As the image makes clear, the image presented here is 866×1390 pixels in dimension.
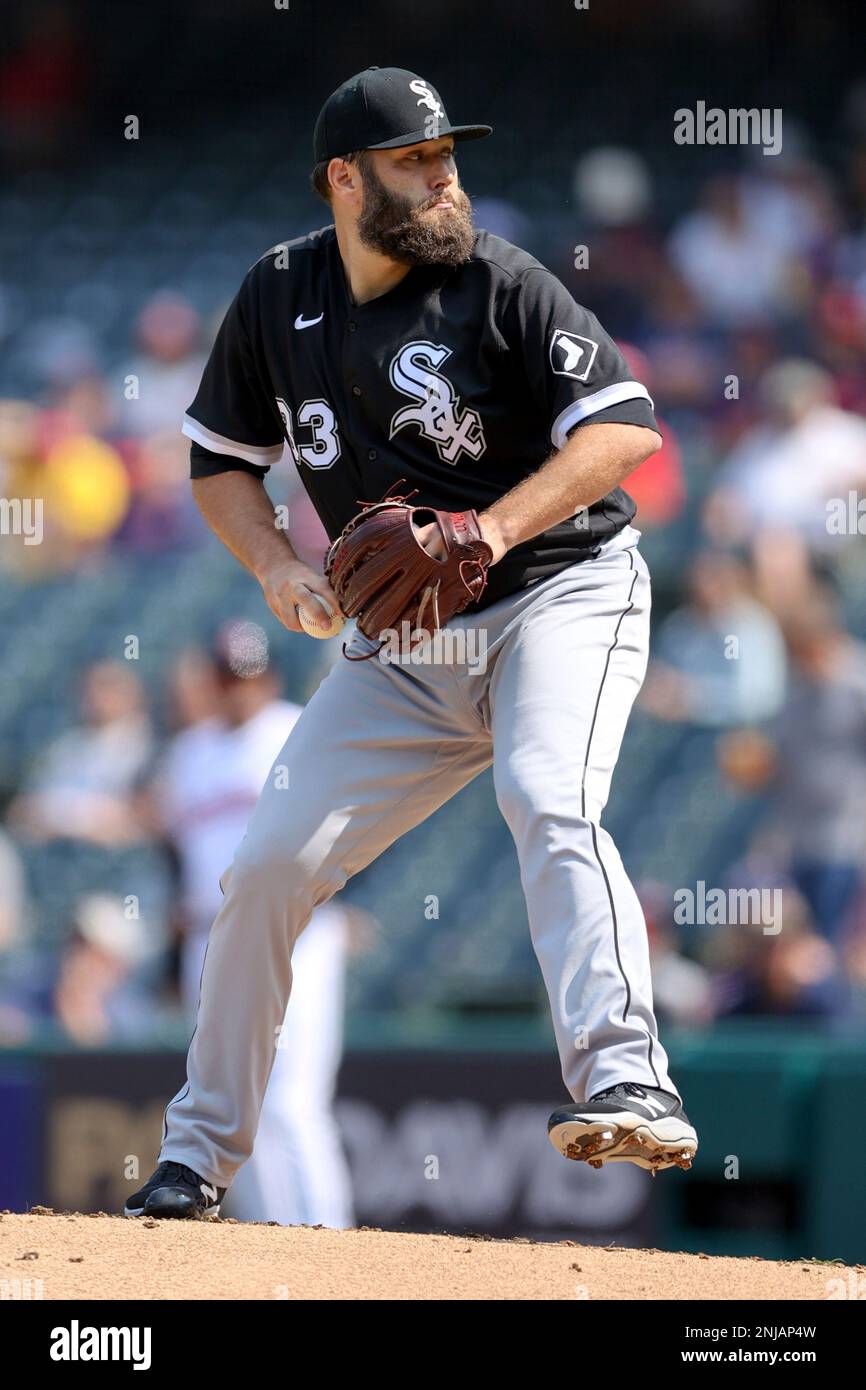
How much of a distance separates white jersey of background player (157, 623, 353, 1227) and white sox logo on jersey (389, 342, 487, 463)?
1.98 m

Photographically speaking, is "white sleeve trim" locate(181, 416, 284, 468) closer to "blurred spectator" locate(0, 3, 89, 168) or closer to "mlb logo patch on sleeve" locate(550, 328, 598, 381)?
"mlb logo patch on sleeve" locate(550, 328, 598, 381)

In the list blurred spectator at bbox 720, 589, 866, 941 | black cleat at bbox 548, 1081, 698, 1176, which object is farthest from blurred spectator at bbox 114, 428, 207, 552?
black cleat at bbox 548, 1081, 698, 1176

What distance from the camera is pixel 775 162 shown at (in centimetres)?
902

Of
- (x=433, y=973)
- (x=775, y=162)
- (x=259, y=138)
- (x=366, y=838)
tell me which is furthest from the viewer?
(x=259, y=138)

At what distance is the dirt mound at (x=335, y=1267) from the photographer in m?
2.75

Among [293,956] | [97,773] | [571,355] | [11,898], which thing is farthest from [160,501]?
[571,355]

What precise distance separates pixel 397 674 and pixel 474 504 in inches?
13.3

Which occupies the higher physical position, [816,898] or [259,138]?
[259,138]

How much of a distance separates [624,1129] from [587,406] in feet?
3.95

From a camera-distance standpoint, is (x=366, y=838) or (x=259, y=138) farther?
(x=259, y=138)

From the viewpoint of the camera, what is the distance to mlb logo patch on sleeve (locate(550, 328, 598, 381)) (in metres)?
3.10

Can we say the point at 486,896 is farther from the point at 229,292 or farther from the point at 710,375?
the point at 229,292

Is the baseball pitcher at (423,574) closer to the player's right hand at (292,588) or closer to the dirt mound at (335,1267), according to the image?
the player's right hand at (292,588)
